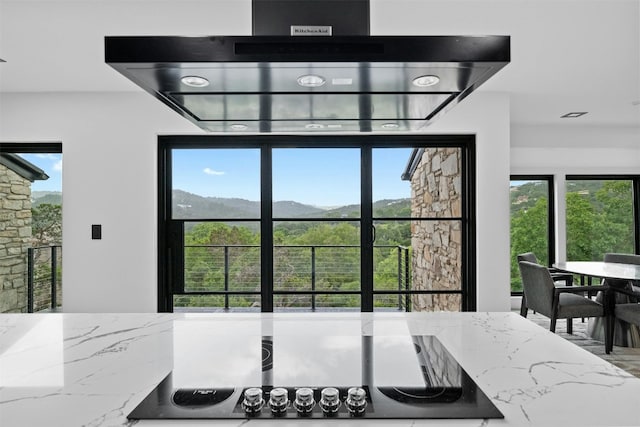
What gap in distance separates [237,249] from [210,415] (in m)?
2.90

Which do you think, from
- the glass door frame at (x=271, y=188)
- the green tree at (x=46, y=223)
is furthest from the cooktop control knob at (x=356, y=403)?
the green tree at (x=46, y=223)

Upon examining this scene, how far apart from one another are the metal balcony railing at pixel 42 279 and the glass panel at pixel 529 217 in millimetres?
5429

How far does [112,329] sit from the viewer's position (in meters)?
1.54

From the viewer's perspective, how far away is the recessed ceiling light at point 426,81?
1.08 meters

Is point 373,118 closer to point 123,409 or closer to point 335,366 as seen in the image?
point 335,366

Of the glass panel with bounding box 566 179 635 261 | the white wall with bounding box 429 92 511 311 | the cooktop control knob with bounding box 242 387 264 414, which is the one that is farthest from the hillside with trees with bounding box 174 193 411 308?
the glass panel with bounding box 566 179 635 261

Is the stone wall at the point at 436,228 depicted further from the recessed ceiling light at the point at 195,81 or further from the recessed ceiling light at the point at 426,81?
the recessed ceiling light at the point at 195,81

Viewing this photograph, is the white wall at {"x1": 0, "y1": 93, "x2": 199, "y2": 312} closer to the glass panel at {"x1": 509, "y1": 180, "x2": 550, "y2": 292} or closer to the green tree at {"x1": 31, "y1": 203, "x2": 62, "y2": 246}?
the green tree at {"x1": 31, "y1": 203, "x2": 62, "y2": 246}

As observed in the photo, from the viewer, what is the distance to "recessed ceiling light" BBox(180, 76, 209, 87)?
107cm

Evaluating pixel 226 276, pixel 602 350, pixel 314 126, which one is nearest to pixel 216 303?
pixel 226 276

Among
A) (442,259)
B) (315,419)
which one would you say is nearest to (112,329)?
(315,419)

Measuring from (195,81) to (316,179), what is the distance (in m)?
2.67

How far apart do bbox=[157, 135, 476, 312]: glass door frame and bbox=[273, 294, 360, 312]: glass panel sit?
90mm

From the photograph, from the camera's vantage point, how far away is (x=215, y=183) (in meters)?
3.74
